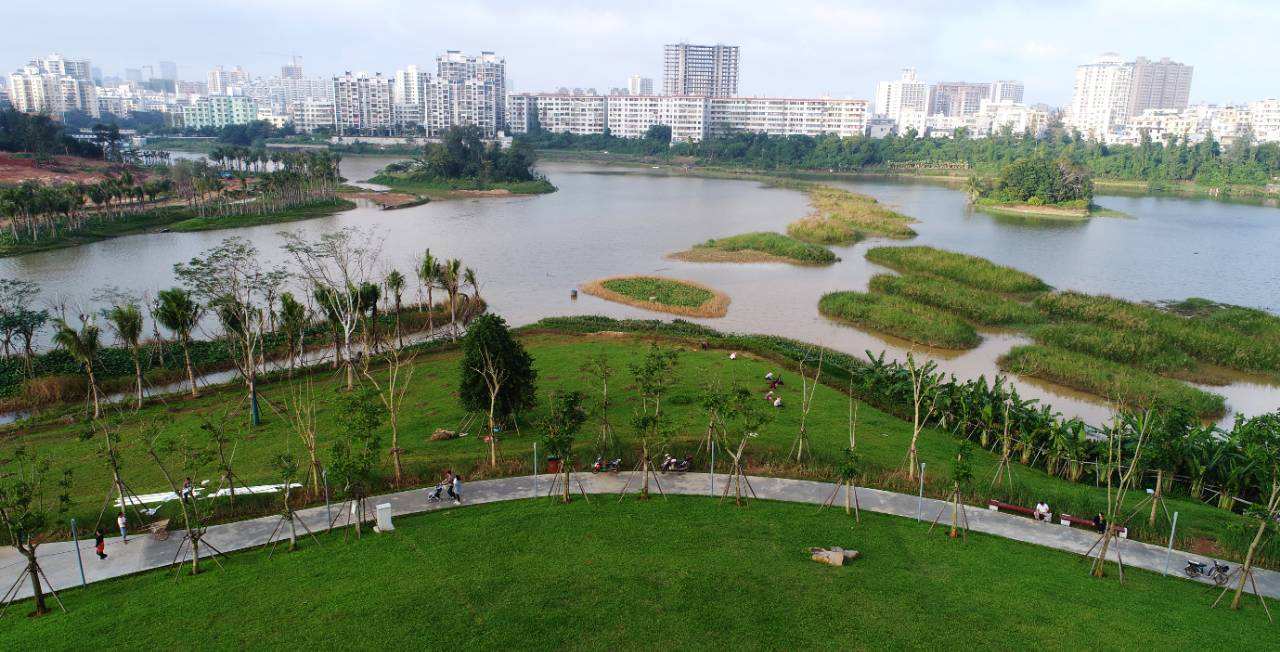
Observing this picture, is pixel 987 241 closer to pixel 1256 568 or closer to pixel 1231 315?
pixel 1231 315

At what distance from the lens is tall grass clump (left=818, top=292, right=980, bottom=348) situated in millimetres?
31938

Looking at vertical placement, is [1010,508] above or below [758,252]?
below

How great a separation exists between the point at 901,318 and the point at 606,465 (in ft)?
71.6

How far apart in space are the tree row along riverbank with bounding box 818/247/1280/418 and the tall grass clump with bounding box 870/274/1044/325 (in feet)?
0.17

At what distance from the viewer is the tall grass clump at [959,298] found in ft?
115

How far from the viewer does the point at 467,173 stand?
8538cm

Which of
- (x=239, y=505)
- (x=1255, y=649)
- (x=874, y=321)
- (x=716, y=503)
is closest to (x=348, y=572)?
(x=239, y=505)

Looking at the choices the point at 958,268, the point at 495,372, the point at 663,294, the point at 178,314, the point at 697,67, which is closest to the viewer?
the point at 495,372

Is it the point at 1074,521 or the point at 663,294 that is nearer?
the point at 1074,521

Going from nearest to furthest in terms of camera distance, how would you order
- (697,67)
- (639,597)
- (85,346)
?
(639,597) → (85,346) → (697,67)

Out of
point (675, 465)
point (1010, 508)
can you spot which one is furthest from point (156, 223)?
point (1010, 508)

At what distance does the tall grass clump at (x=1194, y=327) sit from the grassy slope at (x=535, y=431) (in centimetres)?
1786

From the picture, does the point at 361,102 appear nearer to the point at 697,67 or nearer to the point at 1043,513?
the point at 697,67

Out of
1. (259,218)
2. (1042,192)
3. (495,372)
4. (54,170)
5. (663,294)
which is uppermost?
(1042,192)
